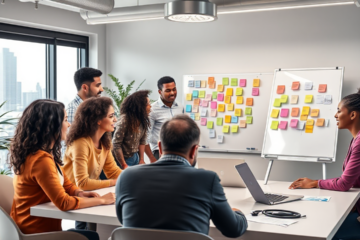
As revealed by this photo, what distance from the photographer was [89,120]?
295 centimetres

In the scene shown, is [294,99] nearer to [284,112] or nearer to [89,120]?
[284,112]

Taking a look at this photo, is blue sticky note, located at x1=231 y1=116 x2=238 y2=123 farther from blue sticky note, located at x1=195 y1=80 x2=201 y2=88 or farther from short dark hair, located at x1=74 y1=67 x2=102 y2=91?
short dark hair, located at x1=74 y1=67 x2=102 y2=91

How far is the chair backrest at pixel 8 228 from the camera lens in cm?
227

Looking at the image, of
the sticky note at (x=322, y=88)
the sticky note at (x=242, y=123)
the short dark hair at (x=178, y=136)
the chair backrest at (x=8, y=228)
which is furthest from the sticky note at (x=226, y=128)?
the short dark hair at (x=178, y=136)

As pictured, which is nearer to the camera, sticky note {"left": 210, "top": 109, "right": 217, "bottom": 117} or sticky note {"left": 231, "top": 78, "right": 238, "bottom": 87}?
sticky note {"left": 231, "top": 78, "right": 238, "bottom": 87}

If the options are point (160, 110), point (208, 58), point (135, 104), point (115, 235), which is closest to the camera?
point (115, 235)

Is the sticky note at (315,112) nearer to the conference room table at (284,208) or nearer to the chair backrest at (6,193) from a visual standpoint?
the conference room table at (284,208)

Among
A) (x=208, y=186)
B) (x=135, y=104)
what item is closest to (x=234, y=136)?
(x=135, y=104)

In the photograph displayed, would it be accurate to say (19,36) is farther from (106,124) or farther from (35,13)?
(106,124)

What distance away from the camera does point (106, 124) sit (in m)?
3.00

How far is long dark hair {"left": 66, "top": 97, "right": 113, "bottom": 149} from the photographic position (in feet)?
9.40

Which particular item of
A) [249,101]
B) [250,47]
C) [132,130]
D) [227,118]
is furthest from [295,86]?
[132,130]

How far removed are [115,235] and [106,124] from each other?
1384 millimetres

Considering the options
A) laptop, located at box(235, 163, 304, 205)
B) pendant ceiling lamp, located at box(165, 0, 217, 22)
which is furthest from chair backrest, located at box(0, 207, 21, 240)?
pendant ceiling lamp, located at box(165, 0, 217, 22)
